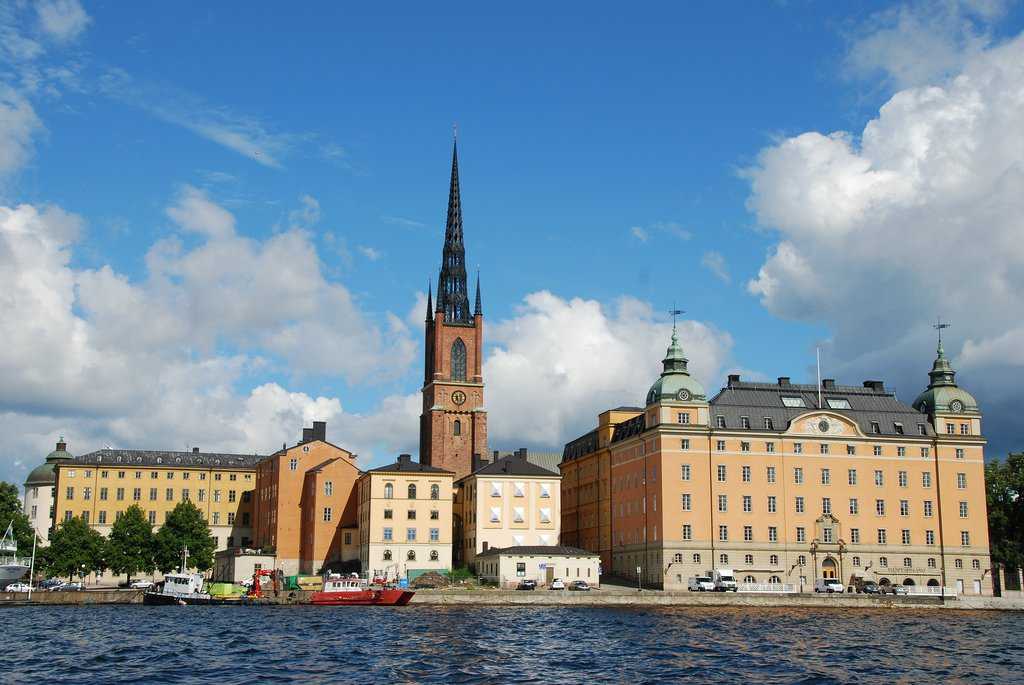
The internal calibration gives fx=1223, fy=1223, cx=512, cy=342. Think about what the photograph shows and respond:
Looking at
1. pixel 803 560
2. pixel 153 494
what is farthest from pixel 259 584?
pixel 803 560

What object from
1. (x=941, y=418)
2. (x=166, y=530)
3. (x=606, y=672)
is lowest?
(x=606, y=672)

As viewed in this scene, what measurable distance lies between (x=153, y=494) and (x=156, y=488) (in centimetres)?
85

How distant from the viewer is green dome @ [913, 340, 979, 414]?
12375 centimetres

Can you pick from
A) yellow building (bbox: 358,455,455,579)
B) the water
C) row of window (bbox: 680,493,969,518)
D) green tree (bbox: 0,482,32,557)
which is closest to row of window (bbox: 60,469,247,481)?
green tree (bbox: 0,482,32,557)

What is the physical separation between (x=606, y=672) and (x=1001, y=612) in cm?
6728

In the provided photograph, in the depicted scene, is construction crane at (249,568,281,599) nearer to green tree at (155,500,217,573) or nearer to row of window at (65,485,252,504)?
green tree at (155,500,217,573)

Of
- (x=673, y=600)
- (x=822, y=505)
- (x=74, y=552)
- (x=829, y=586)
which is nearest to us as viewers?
(x=673, y=600)

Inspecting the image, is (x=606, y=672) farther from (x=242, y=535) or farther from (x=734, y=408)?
(x=242, y=535)

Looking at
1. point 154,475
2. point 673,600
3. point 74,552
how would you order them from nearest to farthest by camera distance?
point 673,600 → point 74,552 → point 154,475

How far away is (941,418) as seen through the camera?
4852 inches

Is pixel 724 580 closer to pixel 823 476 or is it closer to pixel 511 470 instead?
pixel 823 476

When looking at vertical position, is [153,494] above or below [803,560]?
above

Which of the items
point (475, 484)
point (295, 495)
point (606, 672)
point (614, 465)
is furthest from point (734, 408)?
point (606, 672)

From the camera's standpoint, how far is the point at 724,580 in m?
112
